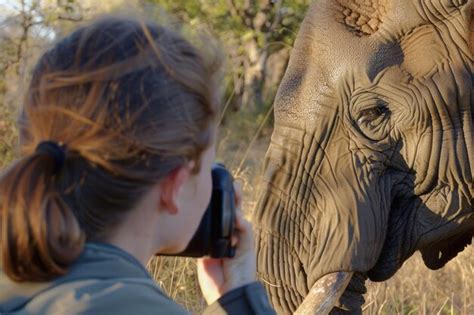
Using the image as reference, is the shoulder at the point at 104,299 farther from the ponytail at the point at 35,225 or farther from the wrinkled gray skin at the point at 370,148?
the wrinkled gray skin at the point at 370,148

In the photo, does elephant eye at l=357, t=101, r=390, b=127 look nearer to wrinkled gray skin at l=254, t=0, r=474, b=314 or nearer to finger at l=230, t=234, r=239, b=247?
wrinkled gray skin at l=254, t=0, r=474, b=314

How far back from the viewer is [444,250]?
4105 millimetres

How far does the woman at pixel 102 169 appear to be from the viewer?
4.82 feet

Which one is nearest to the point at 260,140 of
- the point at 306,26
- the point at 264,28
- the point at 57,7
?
the point at 264,28

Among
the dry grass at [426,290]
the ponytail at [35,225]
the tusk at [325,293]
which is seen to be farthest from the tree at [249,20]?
the ponytail at [35,225]

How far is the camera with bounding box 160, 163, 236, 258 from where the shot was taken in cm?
179

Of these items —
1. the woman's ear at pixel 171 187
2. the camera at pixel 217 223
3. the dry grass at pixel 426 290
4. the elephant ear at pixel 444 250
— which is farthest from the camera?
the dry grass at pixel 426 290

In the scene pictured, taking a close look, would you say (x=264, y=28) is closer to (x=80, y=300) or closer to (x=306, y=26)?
(x=306, y=26)

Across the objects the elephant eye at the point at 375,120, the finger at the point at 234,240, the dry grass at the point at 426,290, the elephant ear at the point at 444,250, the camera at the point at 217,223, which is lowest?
the dry grass at the point at 426,290

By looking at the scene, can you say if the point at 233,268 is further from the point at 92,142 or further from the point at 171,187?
the point at 92,142

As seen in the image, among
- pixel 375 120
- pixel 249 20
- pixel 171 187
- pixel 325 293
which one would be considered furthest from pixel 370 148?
pixel 249 20

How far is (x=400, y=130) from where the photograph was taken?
381cm

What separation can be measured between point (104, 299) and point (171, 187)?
210mm

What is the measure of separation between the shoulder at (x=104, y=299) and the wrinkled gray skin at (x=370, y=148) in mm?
2337
